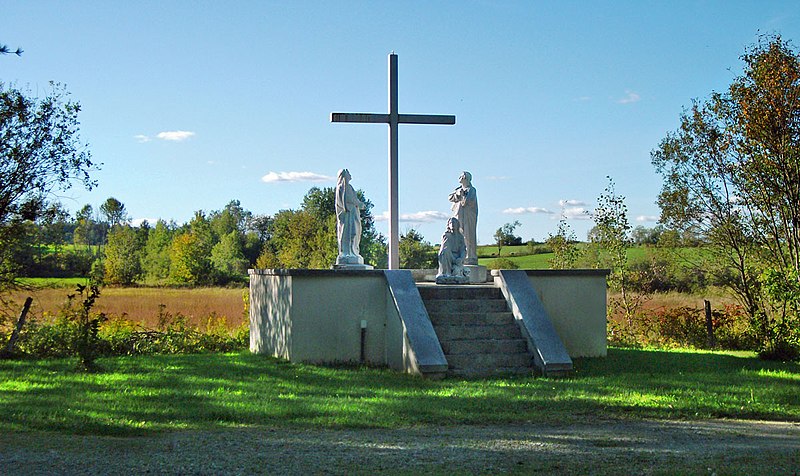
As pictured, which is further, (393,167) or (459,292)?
(393,167)

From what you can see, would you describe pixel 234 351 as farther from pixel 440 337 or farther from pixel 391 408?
pixel 391 408

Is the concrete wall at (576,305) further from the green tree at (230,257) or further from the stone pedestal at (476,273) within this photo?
the green tree at (230,257)

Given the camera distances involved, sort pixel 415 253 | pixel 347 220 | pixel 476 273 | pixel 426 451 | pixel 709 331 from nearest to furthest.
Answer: pixel 426 451 < pixel 347 220 < pixel 476 273 < pixel 709 331 < pixel 415 253

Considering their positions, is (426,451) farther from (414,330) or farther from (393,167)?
(393,167)

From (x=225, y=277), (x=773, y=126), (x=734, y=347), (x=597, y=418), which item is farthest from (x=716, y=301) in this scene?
(x=225, y=277)

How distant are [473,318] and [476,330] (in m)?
0.32

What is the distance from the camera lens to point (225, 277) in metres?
41.8

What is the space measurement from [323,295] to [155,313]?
31.4 ft

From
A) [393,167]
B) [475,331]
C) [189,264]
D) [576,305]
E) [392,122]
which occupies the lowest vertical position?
[475,331]

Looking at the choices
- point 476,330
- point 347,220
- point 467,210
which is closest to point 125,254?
point 347,220

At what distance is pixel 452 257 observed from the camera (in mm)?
14477

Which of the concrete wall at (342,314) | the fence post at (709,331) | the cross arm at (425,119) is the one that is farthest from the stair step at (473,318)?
the fence post at (709,331)

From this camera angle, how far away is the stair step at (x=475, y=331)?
12766 mm

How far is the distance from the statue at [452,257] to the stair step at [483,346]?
200 centimetres
